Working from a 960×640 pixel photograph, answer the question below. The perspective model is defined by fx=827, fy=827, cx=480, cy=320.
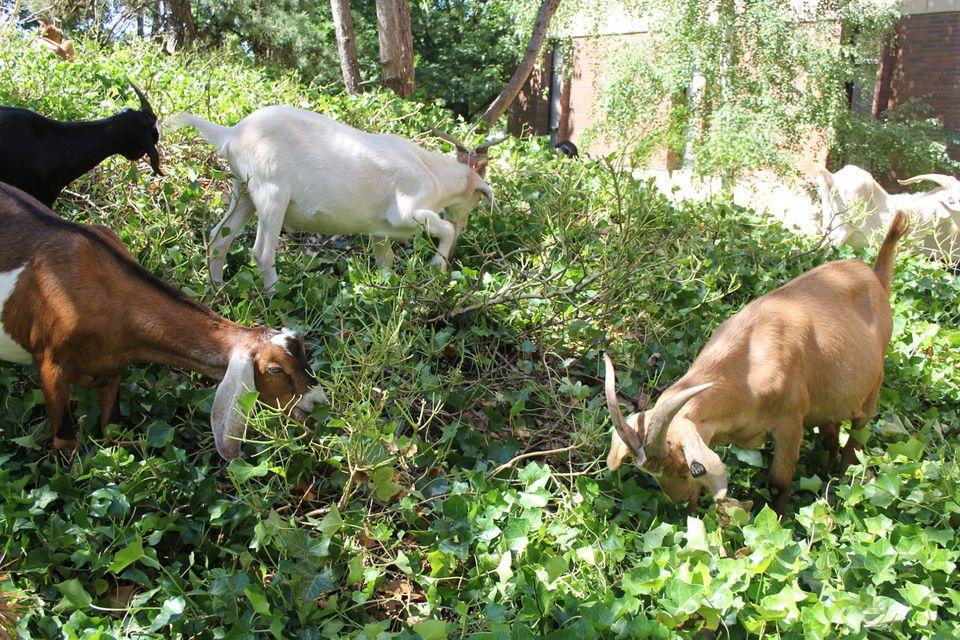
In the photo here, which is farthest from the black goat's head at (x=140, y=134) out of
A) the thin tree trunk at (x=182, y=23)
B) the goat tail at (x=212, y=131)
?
the thin tree trunk at (x=182, y=23)

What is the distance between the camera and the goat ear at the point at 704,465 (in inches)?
133

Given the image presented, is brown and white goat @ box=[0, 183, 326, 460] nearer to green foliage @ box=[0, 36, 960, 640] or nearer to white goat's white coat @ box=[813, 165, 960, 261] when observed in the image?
green foliage @ box=[0, 36, 960, 640]

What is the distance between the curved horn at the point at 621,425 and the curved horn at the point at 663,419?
0.15 ft

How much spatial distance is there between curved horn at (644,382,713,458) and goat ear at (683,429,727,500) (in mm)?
111

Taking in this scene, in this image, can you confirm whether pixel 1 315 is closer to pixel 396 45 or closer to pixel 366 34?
pixel 396 45

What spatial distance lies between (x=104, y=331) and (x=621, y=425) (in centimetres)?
224

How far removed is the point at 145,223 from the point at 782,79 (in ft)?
39.8

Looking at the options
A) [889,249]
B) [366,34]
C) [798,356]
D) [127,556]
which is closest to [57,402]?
[127,556]

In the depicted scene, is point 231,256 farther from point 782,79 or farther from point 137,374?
point 782,79

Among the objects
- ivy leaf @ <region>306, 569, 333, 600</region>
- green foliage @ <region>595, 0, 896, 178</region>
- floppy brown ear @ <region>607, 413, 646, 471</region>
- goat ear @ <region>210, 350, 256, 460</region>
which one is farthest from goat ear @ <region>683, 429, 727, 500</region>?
green foliage @ <region>595, 0, 896, 178</region>

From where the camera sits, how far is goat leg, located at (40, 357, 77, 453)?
11.6 ft

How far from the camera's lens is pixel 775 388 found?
3914 mm

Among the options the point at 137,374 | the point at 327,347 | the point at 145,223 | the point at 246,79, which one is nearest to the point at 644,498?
the point at 327,347

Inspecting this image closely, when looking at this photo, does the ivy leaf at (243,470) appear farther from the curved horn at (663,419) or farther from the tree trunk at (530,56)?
the tree trunk at (530,56)
